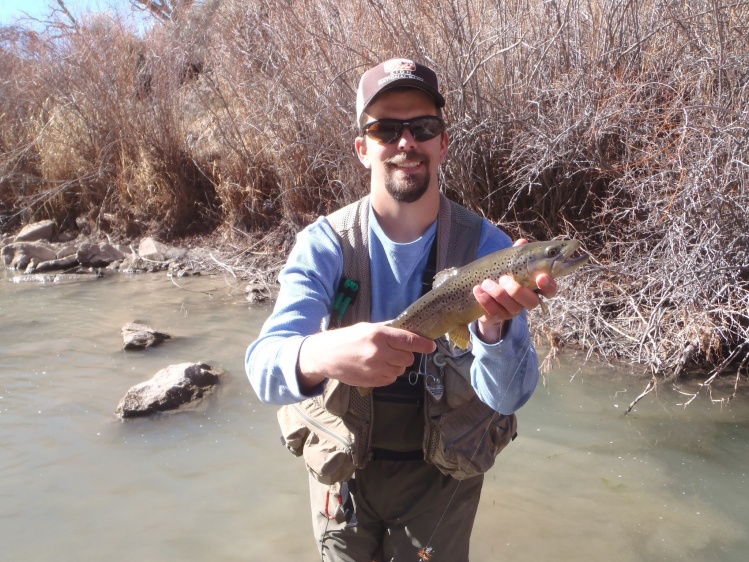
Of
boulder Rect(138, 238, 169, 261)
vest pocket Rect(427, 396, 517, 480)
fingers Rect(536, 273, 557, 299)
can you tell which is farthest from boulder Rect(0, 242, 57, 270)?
fingers Rect(536, 273, 557, 299)

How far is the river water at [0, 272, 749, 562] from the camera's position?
3.59 meters

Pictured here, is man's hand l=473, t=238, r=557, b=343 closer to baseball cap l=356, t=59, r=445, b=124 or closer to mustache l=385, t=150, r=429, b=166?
mustache l=385, t=150, r=429, b=166

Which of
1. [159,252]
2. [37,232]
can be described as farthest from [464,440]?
[37,232]

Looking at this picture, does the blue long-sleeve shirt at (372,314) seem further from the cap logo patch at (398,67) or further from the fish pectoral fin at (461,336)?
the cap logo patch at (398,67)

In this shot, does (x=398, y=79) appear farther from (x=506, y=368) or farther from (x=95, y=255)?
(x=95, y=255)

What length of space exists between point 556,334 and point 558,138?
1562mm

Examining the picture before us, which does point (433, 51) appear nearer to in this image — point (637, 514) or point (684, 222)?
point (684, 222)

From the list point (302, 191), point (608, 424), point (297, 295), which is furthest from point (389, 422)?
point (302, 191)

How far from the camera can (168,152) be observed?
10.7 meters

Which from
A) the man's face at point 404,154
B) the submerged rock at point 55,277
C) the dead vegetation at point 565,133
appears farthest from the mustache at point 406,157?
the submerged rock at point 55,277

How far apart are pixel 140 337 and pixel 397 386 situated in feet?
14.9

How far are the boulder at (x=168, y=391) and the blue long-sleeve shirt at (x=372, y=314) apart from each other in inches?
118

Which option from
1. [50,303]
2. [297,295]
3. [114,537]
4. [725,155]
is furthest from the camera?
[50,303]

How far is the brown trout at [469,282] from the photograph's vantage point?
6.88 ft
